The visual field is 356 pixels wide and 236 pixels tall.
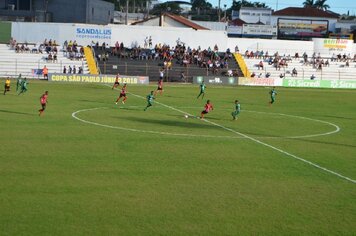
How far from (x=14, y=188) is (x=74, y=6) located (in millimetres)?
74891

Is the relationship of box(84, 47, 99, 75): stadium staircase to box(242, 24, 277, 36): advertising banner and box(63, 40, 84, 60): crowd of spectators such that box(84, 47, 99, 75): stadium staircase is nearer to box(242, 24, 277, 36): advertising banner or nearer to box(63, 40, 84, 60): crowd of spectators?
box(63, 40, 84, 60): crowd of spectators

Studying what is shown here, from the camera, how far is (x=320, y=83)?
7525 centimetres

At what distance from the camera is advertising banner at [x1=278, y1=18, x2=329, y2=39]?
403ft

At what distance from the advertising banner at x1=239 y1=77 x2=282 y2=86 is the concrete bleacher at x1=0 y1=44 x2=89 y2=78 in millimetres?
19913

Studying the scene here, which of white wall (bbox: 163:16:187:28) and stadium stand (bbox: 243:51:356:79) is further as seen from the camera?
white wall (bbox: 163:16:187:28)

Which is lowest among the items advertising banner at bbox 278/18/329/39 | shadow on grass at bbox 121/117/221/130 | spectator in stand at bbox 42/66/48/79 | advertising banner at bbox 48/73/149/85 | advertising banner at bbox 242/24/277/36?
shadow on grass at bbox 121/117/221/130

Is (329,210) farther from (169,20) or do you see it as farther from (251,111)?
(169,20)

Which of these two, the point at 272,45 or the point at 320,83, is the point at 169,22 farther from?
the point at 320,83

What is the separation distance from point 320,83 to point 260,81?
901 centimetres

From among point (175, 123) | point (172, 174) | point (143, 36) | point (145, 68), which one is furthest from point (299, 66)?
point (172, 174)

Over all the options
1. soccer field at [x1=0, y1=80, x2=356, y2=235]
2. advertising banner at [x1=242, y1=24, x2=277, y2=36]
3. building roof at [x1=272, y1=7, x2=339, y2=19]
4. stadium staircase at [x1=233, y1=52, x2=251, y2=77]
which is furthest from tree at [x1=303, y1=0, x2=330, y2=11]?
soccer field at [x1=0, y1=80, x2=356, y2=235]

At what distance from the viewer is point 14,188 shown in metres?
15.7

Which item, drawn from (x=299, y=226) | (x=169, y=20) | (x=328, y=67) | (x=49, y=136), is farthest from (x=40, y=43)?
(x=299, y=226)

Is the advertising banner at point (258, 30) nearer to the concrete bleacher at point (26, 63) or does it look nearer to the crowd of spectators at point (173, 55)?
the crowd of spectators at point (173, 55)
